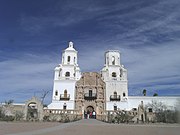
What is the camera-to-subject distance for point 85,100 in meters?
48.6

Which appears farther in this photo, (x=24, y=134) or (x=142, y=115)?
(x=142, y=115)

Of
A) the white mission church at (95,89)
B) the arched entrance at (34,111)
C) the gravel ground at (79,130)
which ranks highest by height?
the white mission church at (95,89)

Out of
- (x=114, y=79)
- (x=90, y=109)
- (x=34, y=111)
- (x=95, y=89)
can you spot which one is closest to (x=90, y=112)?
(x=90, y=109)

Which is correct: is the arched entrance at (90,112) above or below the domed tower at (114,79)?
below

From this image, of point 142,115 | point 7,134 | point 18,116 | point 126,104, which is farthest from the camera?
point 126,104

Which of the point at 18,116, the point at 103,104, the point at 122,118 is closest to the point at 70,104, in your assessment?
the point at 103,104

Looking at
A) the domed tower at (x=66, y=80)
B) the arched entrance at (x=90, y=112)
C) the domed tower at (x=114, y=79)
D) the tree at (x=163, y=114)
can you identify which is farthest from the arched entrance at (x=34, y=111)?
the tree at (x=163, y=114)

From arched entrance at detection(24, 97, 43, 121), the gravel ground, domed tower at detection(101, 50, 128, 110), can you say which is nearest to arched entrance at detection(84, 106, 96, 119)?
domed tower at detection(101, 50, 128, 110)

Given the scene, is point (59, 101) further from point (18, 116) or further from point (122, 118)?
point (122, 118)

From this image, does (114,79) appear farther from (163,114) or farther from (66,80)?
(163,114)

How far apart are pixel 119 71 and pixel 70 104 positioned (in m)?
15.7

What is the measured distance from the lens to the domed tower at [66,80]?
47219 millimetres

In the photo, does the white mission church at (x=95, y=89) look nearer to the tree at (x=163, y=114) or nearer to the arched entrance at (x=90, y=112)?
the arched entrance at (x=90, y=112)

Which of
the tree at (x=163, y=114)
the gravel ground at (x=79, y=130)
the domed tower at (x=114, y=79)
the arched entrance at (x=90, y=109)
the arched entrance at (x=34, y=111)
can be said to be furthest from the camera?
the arched entrance at (x=90, y=109)
